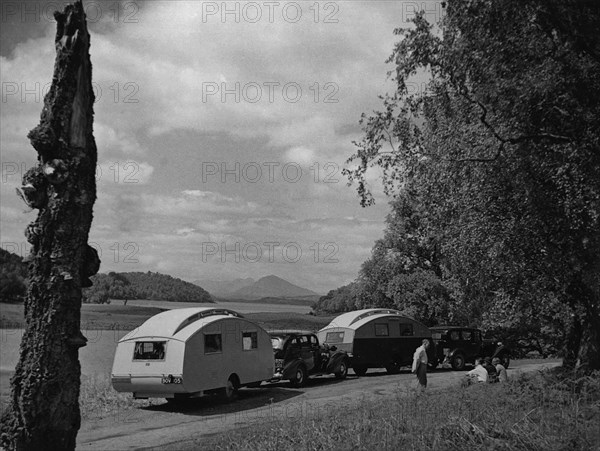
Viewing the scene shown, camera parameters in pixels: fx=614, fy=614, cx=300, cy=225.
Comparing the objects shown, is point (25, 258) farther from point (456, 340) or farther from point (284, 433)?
point (456, 340)

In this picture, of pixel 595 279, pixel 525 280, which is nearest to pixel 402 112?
pixel 595 279

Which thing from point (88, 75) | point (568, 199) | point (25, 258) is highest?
point (88, 75)

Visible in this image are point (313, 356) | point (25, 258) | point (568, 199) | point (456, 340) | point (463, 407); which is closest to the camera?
point (25, 258)

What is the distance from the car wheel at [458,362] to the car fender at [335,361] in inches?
259

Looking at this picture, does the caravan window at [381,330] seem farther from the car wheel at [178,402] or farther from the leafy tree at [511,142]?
the car wheel at [178,402]

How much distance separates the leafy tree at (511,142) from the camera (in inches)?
536

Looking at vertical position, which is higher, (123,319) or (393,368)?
(123,319)

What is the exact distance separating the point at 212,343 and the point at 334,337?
10100 mm

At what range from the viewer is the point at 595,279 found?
52.4 ft

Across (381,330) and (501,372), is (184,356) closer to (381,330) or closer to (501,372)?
(501,372)

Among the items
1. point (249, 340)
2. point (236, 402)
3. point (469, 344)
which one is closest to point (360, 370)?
point (469, 344)

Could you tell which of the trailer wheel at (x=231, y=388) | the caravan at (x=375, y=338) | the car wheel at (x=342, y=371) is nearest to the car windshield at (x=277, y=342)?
the trailer wheel at (x=231, y=388)

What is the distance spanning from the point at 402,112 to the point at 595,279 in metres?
6.72

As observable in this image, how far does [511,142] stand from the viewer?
15.1 m
